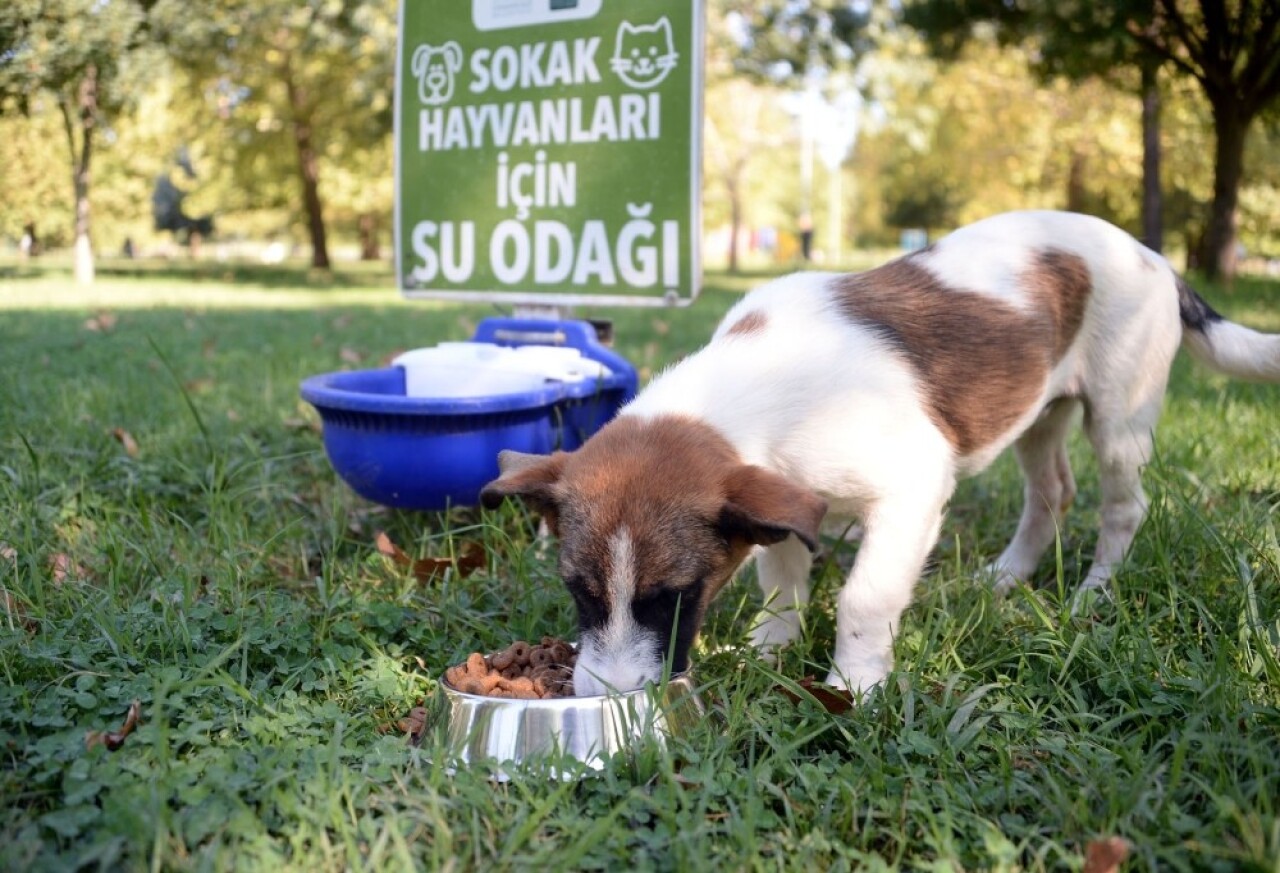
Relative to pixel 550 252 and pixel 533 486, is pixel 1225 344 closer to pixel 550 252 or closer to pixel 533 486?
pixel 533 486

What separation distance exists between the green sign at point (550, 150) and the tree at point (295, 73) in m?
15.4

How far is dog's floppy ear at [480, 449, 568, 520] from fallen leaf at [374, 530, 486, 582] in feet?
2.84

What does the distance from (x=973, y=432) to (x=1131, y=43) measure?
1231cm

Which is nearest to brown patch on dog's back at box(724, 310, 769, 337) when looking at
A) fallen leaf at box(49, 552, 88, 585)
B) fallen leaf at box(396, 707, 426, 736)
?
fallen leaf at box(396, 707, 426, 736)

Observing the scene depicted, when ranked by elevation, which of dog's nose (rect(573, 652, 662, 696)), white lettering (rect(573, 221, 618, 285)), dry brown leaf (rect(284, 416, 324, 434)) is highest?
white lettering (rect(573, 221, 618, 285))

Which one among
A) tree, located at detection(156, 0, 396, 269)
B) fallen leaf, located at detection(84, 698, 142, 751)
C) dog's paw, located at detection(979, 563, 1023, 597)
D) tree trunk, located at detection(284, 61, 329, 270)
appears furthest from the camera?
tree trunk, located at detection(284, 61, 329, 270)

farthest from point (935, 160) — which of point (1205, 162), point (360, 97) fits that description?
point (360, 97)

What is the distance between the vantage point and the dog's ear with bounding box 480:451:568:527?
2.81 metres

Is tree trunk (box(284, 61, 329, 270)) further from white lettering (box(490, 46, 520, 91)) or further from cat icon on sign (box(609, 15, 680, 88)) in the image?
cat icon on sign (box(609, 15, 680, 88))

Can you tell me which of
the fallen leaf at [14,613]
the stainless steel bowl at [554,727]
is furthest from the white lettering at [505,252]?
the stainless steel bowl at [554,727]

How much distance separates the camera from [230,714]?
2.65 metres

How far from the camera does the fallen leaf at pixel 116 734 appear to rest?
7.89 feet

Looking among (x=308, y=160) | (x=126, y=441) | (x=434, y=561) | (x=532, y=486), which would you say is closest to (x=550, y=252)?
(x=434, y=561)

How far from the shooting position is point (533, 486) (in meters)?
2.83
